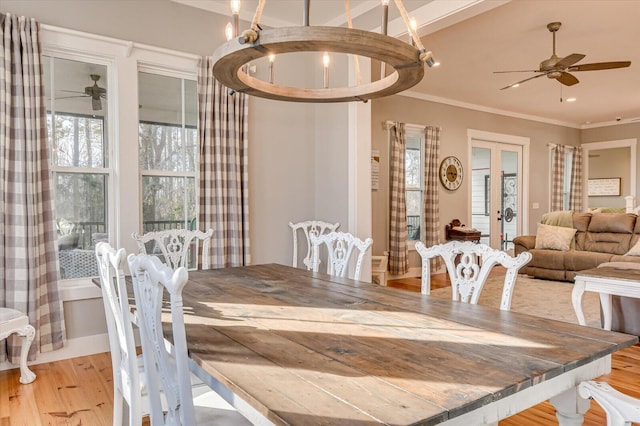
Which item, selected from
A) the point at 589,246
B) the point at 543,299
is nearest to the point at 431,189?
the point at 543,299


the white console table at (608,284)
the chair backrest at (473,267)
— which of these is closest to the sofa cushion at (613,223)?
the white console table at (608,284)

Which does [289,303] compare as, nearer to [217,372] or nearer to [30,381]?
[217,372]

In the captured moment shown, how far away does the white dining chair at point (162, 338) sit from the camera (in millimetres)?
1005

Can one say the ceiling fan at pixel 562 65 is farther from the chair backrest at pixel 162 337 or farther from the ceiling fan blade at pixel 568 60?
the chair backrest at pixel 162 337

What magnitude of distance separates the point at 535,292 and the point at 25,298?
548 centimetres

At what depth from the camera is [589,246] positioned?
6527 millimetres

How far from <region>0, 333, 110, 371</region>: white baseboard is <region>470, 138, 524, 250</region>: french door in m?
6.35

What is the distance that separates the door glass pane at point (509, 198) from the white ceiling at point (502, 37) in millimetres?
1366

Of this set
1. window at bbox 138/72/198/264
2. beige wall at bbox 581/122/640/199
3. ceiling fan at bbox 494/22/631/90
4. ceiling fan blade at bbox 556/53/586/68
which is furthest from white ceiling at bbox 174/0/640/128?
beige wall at bbox 581/122/640/199

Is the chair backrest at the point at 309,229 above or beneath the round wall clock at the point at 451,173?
beneath

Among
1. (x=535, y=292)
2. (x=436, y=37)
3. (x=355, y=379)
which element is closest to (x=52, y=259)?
(x=355, y=379)

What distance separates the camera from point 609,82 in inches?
243

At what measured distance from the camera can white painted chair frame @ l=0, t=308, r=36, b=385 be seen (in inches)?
105

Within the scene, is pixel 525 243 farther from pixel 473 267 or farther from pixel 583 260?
pixel 473 267
